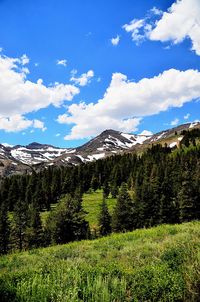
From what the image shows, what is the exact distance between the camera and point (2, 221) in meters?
83.4

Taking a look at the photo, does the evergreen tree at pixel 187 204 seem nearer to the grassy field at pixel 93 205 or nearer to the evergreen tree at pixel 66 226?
the grassy field at pixel 93 205

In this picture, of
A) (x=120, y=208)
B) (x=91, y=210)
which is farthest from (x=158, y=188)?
(x=91, y=210)

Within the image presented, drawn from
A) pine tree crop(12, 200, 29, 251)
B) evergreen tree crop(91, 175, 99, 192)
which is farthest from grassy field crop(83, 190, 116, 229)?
pine tree crop(12, 200, 29, 251)

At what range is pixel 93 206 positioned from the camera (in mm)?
115312

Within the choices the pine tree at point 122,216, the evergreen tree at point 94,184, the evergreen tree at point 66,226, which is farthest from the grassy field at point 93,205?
the evergreen tree at point 66,226

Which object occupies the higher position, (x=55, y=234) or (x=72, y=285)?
(x=72, y=285)

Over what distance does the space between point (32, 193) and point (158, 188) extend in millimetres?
73341

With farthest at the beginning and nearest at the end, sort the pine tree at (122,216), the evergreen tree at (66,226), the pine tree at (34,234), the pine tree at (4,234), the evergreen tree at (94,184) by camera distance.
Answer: the evergreen tree at (94,184) → the pine tree at (4,234) → the pine tree at (34,234) → the pine tree at (122,216) → the evergreen tree at (66,226)

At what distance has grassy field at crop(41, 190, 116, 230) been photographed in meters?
95.3

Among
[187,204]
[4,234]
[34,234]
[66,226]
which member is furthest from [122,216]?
[4,234]

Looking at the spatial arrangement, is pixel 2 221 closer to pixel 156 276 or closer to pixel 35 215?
pixel 35 215

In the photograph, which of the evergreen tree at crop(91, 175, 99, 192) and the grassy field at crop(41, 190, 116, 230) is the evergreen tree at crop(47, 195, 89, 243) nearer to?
the grassy field at crop(41, 190, 116, 230)

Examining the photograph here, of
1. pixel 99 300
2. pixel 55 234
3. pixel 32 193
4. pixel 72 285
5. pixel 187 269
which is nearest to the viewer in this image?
pixel 99 300

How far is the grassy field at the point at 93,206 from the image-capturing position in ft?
313
